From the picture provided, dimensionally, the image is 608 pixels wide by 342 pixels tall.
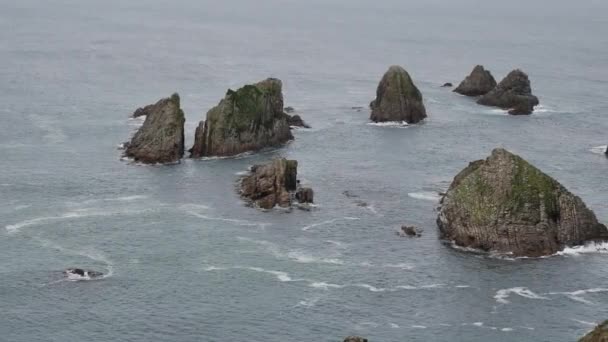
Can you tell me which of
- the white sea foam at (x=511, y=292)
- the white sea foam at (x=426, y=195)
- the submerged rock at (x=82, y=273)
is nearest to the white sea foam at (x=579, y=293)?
the white sea foam at (x=511, y=292)

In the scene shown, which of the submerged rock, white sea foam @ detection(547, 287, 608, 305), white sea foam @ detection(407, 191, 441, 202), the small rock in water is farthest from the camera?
white sea foam @ detection(407, 191, 441, 202)

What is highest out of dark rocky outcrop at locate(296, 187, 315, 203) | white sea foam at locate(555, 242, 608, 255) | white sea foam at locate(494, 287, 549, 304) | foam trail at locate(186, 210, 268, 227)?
dark rocky outcrop at locate(296, 187, 315, 203)

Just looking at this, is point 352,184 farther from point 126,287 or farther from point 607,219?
point 126,287

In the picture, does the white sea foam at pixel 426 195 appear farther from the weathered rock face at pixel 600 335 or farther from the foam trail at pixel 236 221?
the weathered rock face at pixel 600 335

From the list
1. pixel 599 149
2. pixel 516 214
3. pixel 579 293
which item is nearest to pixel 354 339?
pixel 579 293

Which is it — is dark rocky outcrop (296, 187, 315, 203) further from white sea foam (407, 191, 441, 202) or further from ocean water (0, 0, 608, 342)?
white sea foam (407, 191, 441, 202)

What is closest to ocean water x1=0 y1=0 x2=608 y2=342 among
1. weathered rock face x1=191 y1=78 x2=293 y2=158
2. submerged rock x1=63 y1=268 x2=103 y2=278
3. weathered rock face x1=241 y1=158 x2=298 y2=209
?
submerged rock x1=63 y1=268 x2=103 y2=278

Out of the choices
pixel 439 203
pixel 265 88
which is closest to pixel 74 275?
pixel 439 203
